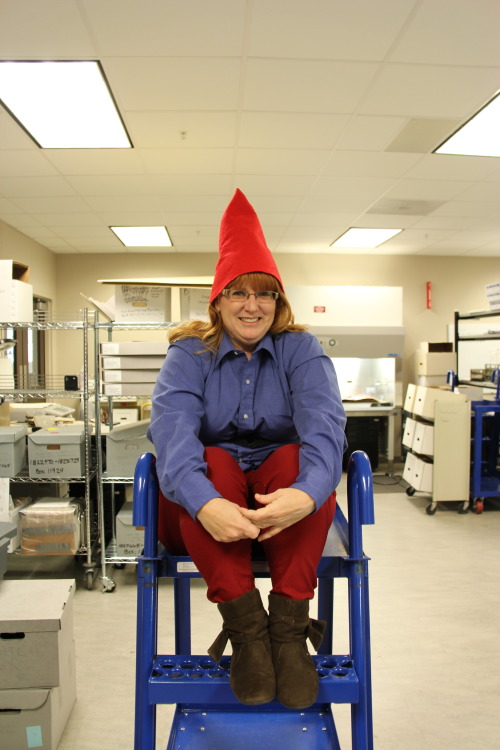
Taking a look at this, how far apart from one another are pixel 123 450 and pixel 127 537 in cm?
53

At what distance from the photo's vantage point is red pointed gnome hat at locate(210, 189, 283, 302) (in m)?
1.35

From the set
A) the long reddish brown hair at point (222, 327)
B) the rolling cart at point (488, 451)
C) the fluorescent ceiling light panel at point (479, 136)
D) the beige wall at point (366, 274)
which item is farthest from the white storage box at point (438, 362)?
the long reddish brown hair at point (222, 327)

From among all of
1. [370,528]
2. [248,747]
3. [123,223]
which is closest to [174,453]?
[248,747]

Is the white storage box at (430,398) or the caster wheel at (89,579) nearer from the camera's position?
the caster wheel at (89,579)

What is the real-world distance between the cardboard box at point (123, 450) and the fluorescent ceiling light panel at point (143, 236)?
3154 millimetres

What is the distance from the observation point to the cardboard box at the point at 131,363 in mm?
2828

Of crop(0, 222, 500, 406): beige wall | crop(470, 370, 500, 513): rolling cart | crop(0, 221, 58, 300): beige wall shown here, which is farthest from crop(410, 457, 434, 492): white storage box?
crop(0, 221, 58, 300): beige wall

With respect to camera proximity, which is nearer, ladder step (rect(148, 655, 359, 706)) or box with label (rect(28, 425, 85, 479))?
ladder step (rect(148, 655, 359, 706))

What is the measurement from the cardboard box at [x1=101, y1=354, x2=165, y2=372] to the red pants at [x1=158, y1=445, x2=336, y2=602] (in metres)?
1.71

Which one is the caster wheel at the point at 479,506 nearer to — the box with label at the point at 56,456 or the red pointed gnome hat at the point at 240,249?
the box with label at the point at 56,456

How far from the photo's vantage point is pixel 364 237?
5.73m

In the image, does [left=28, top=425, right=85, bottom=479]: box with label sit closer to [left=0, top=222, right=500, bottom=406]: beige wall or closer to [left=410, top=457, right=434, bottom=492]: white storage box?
[left=410, top=457, right=434, bottom=492]: white storage box

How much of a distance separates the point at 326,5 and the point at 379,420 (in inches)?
193

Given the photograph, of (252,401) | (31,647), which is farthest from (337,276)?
(31,647)
